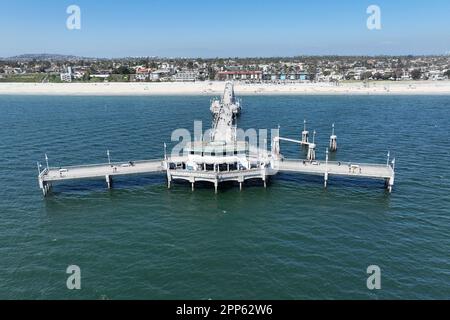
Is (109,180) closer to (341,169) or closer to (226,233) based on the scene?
(226,233)

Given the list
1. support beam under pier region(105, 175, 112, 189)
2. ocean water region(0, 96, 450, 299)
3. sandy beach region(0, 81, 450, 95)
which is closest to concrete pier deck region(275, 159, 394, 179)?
ocean water region(0, 96, 450, 299)

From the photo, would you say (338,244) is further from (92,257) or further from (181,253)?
(92,257)

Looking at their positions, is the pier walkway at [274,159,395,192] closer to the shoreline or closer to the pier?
the pier

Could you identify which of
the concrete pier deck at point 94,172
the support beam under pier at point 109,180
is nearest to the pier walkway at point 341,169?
the concrete pier deck at point 94,172

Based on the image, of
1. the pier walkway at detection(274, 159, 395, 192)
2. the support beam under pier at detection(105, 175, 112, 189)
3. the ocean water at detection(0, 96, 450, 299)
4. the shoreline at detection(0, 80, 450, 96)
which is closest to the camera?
the ocean water at detection(0, 96, 450, 299)

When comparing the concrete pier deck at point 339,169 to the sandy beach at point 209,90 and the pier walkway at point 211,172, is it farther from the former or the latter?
the sandy beach at point 209,90

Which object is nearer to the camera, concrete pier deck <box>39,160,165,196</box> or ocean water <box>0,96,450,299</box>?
ocean water <box>0,96,450,299</box>

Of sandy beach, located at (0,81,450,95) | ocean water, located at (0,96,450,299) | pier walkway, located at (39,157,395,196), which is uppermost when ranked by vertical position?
sandy beach, located at (0,81,450,95)
